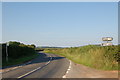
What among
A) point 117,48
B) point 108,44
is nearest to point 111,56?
point 117,48

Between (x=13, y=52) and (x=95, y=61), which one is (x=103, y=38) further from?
(x=13, y=52)

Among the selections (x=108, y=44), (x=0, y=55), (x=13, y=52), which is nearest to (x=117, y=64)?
(x=108, y=44)

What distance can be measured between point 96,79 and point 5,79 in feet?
19.3

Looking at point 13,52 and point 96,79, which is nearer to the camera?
point 96,79

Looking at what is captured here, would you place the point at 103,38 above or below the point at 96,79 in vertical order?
above

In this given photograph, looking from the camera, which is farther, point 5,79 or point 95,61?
point 95,61

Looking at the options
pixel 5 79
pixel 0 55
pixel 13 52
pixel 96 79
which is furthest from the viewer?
pixel 13 52

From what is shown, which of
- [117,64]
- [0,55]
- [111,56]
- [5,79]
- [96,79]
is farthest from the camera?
[0,55]

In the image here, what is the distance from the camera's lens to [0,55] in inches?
1319

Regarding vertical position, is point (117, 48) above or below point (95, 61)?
above

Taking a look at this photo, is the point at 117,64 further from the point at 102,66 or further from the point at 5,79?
the point at 5,79

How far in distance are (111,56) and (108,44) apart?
12.5ft

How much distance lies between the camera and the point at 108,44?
2352cm

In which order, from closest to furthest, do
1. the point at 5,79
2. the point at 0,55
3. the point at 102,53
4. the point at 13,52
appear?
the point at 5,79, the point at 102,53, the point at 0,55, the point at 13,52
